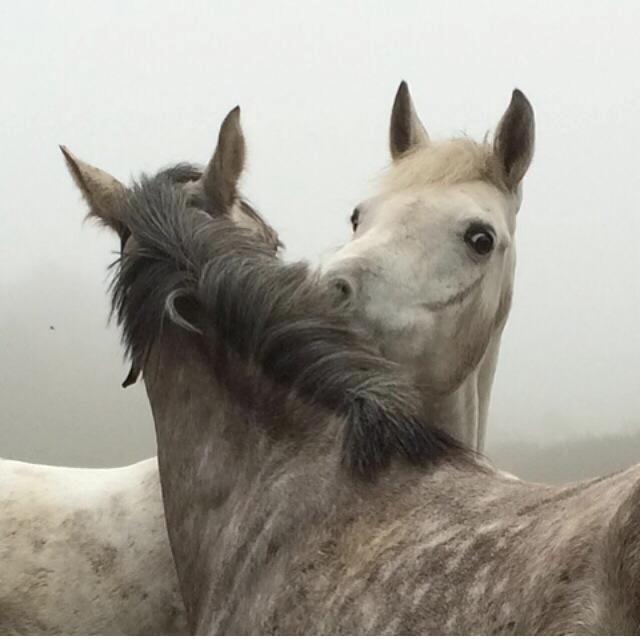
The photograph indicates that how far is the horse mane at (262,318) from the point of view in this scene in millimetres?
1549

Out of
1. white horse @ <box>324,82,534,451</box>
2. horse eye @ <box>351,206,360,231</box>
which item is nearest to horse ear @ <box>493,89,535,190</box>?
white horse @ <box>324,82,534,451</box>

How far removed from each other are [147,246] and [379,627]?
1.15 metres

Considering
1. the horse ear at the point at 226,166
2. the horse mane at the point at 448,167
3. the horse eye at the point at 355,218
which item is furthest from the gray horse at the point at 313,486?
the horse mane at the point at 448,167

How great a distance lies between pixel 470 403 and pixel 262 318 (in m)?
1.18

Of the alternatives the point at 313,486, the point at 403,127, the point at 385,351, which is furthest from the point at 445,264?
the point at 313,486

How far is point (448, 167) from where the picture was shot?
9.29 ft

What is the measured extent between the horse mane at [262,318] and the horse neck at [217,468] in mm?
64

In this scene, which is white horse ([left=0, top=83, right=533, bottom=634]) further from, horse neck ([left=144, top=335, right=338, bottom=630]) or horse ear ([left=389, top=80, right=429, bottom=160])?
horse neck ([left=144, top=335, right=338, bottom=630])

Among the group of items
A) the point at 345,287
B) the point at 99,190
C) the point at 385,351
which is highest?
the point at 99,190

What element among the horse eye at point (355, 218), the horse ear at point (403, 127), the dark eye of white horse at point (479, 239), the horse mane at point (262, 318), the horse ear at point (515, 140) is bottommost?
the horse mane at point (262, 318)

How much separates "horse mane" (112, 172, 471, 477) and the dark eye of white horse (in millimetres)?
818

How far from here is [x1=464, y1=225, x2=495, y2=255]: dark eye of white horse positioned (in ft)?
8.67

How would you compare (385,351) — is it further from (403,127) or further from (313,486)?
(403,127)

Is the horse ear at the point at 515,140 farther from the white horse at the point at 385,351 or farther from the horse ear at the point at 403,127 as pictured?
the horse ear at the point at 403,127
